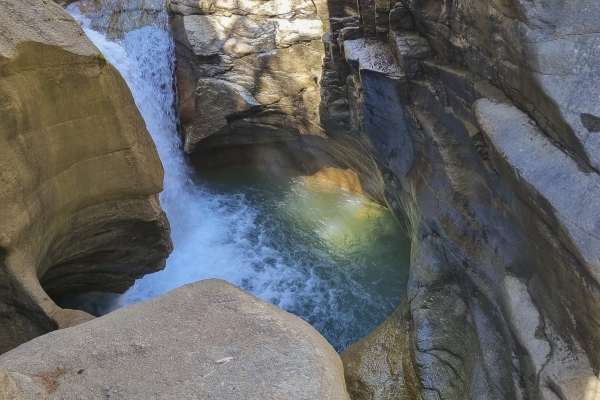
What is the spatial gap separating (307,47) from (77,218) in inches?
220

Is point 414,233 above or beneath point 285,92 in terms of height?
beneath

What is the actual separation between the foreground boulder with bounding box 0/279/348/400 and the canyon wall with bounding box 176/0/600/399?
1.51 m

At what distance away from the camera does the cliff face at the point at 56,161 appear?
378 centimetres

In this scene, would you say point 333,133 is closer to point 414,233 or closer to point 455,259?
point 414,233

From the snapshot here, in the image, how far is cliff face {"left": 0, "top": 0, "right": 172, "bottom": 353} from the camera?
3.78 meters

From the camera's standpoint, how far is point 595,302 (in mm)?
2637

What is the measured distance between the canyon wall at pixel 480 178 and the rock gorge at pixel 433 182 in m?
0.02

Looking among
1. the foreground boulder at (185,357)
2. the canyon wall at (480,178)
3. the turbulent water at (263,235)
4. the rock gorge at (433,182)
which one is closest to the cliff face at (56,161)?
the rock gorge at (433,182)

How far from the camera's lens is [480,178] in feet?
14.4

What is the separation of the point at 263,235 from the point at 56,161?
4419 millimetres

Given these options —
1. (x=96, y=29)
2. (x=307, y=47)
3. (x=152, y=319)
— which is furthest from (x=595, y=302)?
(x=96, y=29)

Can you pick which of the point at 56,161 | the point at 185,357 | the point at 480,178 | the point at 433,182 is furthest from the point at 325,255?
the point at 185,357

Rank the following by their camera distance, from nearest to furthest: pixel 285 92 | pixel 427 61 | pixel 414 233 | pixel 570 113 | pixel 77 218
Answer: pixel 570 113
pixel 77 218
pixel 427 61
pixel 414 233
pixel 285 92

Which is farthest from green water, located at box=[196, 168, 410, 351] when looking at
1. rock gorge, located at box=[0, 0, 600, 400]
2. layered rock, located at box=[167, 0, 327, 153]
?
layered rock, located at box=[167, 0, 327, 153]
